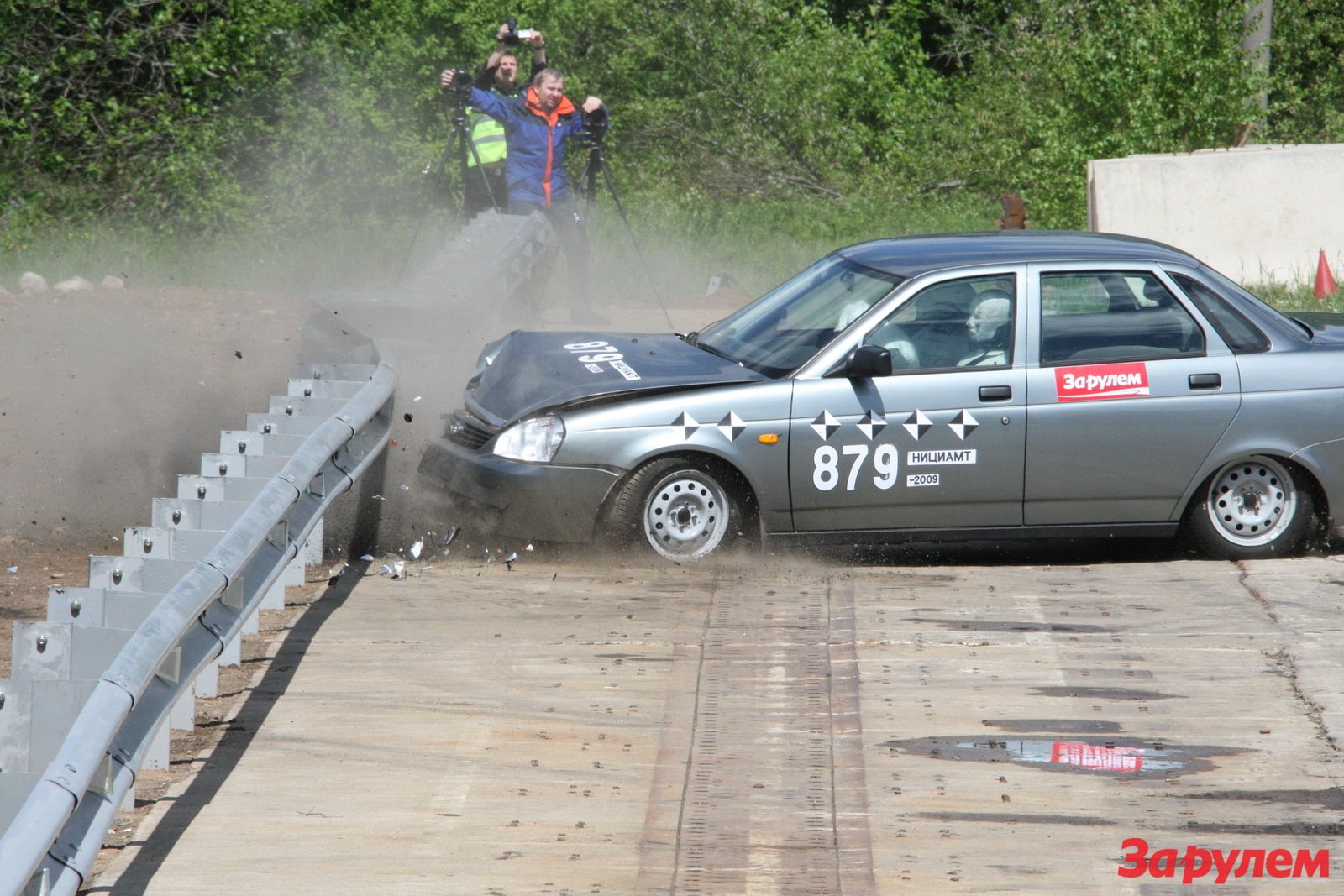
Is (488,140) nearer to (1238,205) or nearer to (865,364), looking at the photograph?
(1238,205)

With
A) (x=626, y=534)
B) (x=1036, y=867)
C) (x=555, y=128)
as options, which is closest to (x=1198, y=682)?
(x=1036, y=867)

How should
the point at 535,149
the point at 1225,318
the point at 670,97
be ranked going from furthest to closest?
the point at 670,97, the point at 535,149, the point at 1225,318

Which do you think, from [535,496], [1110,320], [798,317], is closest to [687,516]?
[535,496]

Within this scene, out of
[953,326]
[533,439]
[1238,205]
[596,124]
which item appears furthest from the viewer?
[1238,205]

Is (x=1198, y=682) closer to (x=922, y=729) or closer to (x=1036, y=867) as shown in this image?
(x=922, y=729)

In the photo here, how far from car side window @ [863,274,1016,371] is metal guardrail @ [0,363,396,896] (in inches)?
99.3

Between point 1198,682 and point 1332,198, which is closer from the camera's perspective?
point 1198,682

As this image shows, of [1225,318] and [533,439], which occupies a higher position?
[1225,318]

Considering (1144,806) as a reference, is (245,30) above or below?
above

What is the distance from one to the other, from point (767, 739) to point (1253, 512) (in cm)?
367

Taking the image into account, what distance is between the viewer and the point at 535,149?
1471cm

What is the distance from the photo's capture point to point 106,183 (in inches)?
715

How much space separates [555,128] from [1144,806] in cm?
1058

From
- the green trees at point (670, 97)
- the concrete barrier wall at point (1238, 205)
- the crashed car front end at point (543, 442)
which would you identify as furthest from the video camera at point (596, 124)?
the crashed car front end at point (543, 442)
